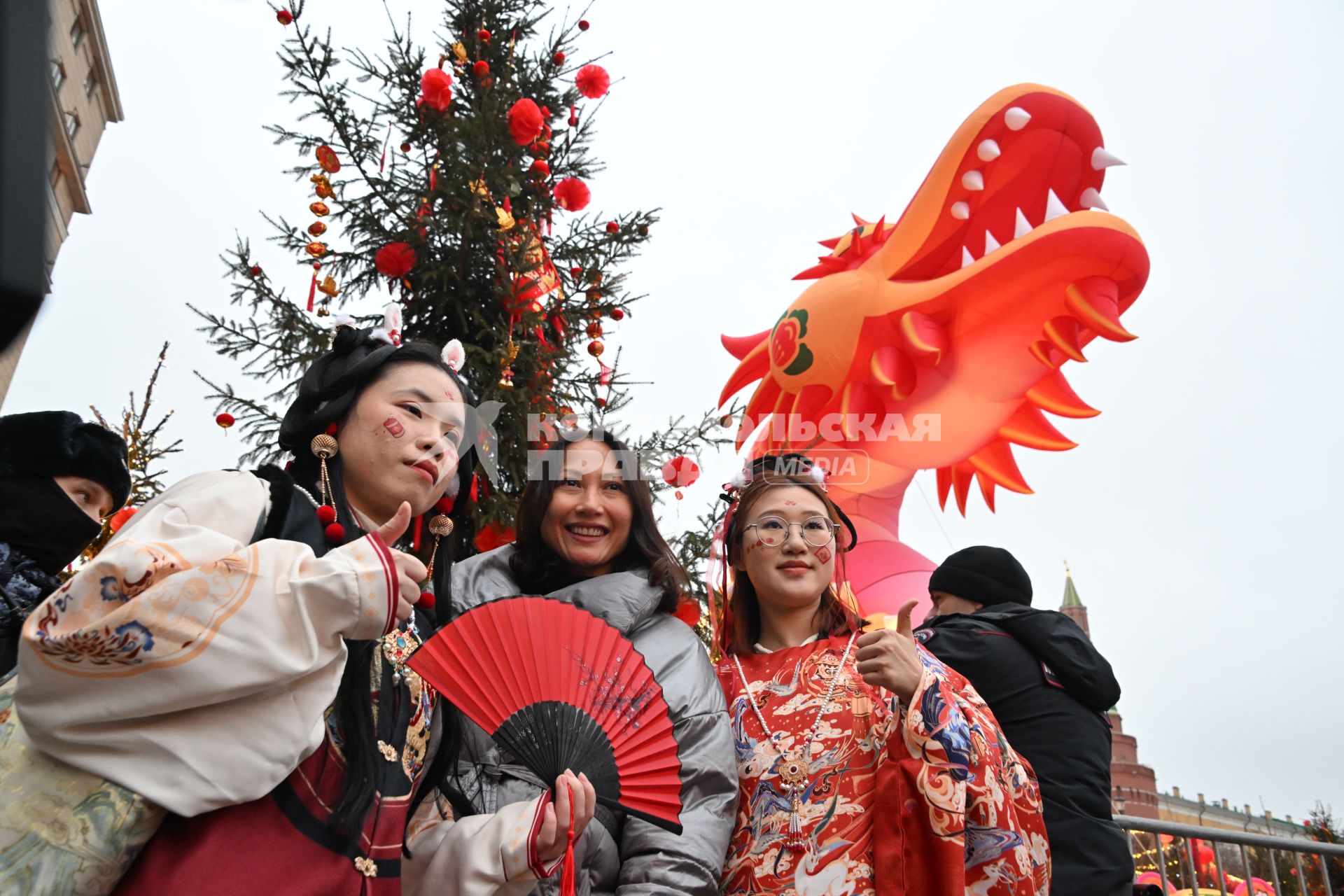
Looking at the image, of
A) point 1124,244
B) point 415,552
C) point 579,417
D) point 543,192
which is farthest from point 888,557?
point 415,552

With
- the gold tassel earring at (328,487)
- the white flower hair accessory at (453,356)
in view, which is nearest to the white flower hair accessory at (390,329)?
the white flower hair accessory at (453,356)

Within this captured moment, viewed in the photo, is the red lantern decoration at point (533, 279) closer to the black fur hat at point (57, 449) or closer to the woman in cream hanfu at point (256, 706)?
the black fur hat at point (57, 449)

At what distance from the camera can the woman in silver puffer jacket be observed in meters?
2.01

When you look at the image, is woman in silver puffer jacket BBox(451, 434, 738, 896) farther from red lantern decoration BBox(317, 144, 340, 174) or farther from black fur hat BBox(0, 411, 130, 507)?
red lantern decoration BBox(317, 144, 340, 174)

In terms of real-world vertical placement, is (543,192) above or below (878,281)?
Result: below

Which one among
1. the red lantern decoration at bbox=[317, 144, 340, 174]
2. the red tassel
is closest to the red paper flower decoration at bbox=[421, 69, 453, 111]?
the red lantern decoration at bbox=[317, 144, 340, 174]

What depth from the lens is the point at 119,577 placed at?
135cm

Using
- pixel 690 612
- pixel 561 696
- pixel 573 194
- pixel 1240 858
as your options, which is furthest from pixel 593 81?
pixel 1240 858

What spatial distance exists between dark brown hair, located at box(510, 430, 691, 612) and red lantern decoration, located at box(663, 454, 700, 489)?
0.69m

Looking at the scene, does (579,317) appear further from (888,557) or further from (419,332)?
(888,557)

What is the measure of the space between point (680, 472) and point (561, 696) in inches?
67.8

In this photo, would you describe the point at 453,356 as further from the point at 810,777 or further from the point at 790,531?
the point at 810,777

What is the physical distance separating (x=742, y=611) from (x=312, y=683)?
1554 mm

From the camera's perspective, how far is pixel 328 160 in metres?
4.80
